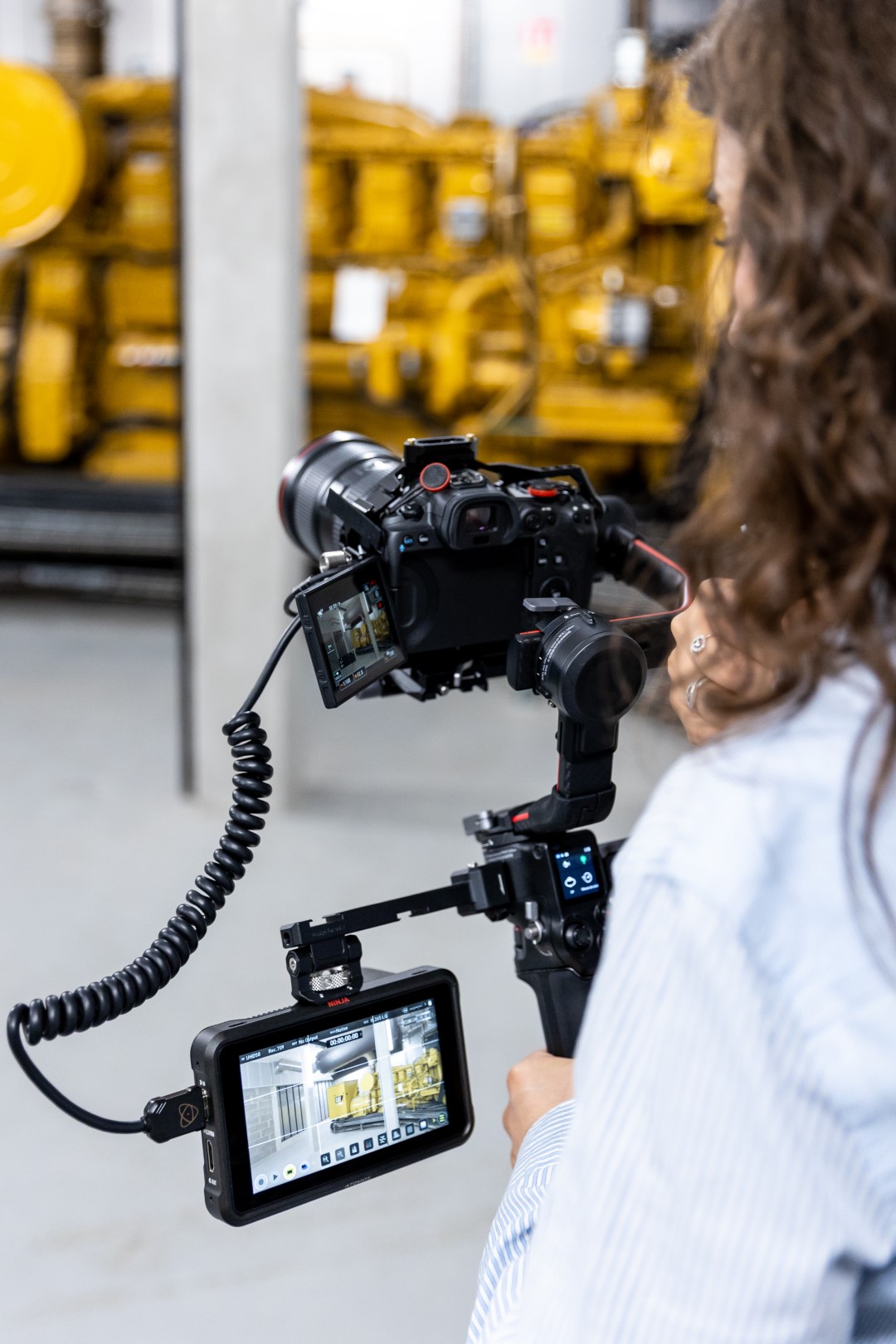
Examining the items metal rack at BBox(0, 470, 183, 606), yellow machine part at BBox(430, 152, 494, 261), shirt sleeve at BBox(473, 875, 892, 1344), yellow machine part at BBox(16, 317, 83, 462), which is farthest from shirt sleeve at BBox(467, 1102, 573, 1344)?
yellow machine part at BBox(16, 317, 83, 462)

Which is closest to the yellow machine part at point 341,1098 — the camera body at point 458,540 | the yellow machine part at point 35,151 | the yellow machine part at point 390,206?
the camera body at point 458,540

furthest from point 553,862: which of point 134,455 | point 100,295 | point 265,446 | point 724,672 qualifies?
point 100,295

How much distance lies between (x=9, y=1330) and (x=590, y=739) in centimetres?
138

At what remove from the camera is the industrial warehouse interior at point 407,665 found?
0.54 metres

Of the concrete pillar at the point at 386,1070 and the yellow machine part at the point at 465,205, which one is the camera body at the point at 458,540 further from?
the yellow machine part at the point at 465,205

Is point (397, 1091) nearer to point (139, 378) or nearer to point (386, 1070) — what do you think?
point (386, 1070)

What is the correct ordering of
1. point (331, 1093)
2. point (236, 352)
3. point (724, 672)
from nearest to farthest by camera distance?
point (724, 672) < point (331, 1093) < point (236, 352)

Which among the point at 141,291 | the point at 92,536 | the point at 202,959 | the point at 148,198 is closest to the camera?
the point at 202,959

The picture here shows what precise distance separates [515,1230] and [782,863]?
1.37 feet

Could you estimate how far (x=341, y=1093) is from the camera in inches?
36.0

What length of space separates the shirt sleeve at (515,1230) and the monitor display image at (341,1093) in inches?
4.1

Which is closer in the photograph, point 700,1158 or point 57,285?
point 700,1158

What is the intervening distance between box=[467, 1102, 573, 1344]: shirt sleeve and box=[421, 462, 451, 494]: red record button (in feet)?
1.62

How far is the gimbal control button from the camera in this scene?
3.23 feet
